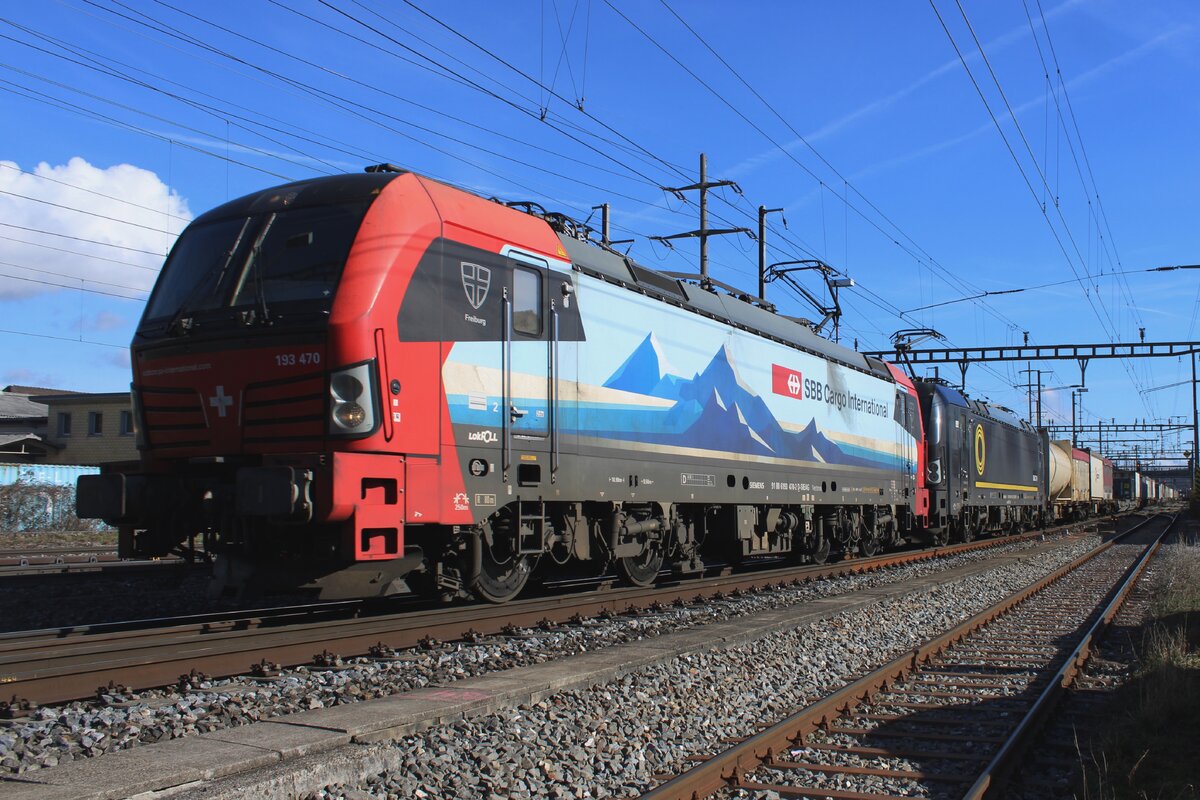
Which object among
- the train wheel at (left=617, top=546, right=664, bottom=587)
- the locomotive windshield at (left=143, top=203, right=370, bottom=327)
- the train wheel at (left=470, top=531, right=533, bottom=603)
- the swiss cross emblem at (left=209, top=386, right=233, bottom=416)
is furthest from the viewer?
the train wheel at (left=617, top=546, right=664, bottom=587)

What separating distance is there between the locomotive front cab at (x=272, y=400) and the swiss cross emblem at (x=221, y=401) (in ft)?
0.04

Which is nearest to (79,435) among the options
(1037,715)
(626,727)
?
(626,727)

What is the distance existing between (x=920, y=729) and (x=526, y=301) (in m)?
5.04

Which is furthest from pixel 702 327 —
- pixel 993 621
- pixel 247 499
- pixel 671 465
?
pixel 247 499

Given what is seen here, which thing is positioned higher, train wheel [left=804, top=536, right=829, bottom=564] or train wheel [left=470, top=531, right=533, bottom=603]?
train wheel [left=470, top=531, right=533, bottom=603]

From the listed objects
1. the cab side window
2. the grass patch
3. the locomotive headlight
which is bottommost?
the grass patch

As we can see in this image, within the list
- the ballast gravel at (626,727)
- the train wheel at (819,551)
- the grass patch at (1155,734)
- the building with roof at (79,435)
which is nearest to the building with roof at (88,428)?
the building with roof at (79,435)

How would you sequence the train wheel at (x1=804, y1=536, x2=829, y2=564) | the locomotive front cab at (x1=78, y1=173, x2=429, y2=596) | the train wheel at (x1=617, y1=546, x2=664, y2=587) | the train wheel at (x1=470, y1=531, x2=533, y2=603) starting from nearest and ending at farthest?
1. the locomotive front cab at (x1=78, y1=173, x2=429, y2=596)
2. the train wheel at (x1=470, y1=531, x2=533, y2=603)
3. the train wheel at (x1=617, y1=546, x2=664, y2=587)
4. the train wheel at (x1=804, y1=536, x2=829, y2=564)

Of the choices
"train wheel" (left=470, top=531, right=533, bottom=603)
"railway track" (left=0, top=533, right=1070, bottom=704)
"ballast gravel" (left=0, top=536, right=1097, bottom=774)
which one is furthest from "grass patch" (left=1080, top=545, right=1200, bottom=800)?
"train wheel" (left=470, top=531, right=533, bottom=603)

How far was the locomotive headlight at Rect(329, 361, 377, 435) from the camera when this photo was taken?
7348 mm

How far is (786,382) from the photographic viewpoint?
1474 centimetres

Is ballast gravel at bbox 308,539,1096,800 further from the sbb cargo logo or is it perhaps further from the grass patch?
the sbb cargo logo

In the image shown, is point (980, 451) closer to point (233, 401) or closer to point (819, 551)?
point (819, 551)

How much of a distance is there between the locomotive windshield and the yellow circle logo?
73.3 feet
